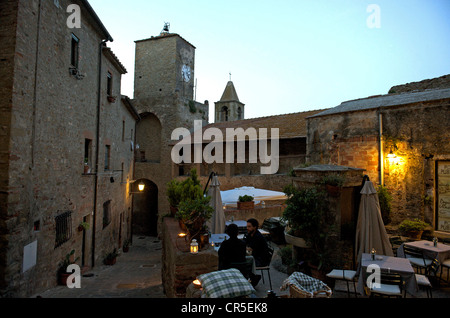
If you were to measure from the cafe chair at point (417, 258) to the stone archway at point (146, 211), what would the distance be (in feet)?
69.1

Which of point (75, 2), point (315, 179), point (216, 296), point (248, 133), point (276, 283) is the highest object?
point (75, 2)

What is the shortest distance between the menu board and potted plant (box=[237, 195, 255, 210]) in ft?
22.9

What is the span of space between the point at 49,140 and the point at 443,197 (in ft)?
39.4

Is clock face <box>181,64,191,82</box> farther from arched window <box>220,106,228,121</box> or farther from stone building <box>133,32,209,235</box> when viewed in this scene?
arched window <box>220,106,228,121</box>

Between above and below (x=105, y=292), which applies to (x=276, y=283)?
above

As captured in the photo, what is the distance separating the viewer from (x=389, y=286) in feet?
16.3

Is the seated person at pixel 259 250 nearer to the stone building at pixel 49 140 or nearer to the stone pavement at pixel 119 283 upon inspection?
the stone pavement at pixel 119 283

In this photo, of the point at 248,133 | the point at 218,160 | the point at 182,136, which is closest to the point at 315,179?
the point at 248,133

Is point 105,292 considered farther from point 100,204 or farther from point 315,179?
point 315,179

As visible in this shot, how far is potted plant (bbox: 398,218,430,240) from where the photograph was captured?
30.1ft

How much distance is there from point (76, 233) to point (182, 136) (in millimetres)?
15966

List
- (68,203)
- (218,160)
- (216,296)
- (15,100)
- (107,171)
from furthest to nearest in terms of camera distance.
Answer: (218,160)
(107,171)
(68,203)
(15,100)
(216,296)

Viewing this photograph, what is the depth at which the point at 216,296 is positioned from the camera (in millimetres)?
3408

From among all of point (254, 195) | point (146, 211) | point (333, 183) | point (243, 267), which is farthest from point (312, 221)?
point (146, 211)
